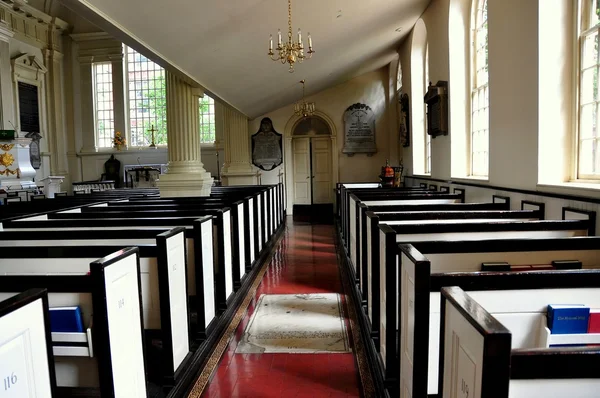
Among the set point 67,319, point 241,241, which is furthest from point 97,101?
point 67,319

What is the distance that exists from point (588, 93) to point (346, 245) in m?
3.57

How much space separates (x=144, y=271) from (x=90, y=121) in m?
14.4

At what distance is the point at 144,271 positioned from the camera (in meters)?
2.30

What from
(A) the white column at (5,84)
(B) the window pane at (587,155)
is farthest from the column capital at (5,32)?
(B) the window pane at (587,155)

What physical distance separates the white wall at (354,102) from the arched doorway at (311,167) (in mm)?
312

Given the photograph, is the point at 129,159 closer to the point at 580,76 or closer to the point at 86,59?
the point at 86,59

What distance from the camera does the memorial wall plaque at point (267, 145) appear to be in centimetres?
1175

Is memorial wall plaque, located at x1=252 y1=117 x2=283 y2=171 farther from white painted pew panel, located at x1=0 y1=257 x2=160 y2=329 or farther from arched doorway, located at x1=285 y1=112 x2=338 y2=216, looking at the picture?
white painted pew panel, located at x1=0 y1=257 x2=160 y2=329

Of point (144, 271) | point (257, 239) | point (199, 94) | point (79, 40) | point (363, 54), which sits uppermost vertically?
point (79, 40)

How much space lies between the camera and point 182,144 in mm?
6305

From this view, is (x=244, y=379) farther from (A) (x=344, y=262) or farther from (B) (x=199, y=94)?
(B) (x=199, y=94)

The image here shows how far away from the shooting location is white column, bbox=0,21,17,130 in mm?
11273

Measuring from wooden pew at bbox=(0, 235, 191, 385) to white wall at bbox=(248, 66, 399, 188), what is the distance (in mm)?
9506

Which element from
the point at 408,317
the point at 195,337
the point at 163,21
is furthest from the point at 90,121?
the point at 408,317
